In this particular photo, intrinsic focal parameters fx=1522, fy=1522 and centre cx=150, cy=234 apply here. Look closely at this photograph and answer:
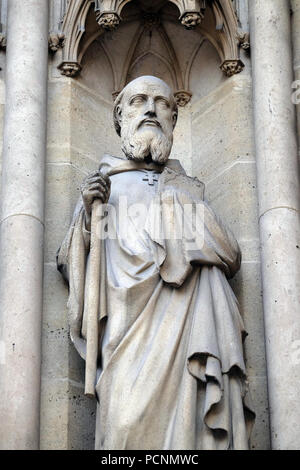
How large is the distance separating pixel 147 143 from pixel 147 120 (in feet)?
0.44

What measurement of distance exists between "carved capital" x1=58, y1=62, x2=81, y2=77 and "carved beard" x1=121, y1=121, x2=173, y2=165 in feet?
2.26

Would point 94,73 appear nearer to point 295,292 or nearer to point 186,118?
point 186,118

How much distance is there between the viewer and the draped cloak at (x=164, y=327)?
293 inches

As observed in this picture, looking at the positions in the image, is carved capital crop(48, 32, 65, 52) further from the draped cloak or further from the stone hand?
the stone hand

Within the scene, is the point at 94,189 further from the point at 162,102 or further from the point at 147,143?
the point at 162,102

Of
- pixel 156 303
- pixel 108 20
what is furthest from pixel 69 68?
pixel 156 303

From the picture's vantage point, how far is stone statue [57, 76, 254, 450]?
7445 mm

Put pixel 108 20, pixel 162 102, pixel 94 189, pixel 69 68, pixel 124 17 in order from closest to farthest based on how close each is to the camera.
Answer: pixel 94 189 → pixel 162 102 → pixel 108 20 → pixel 69 68 → pixel 124 17

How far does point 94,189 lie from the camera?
7879mm

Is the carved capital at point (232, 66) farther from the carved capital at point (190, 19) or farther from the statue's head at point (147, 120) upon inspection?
the statue's head at point (147, 120)

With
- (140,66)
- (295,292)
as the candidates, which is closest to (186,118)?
(140,66)

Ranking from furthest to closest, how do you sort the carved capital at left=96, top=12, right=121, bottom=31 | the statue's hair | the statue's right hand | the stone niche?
1. the carved capital at left=96, top=12, right=121, bottom=31
2. the statue's hair
3. the stone niche
4. the statue's right hand

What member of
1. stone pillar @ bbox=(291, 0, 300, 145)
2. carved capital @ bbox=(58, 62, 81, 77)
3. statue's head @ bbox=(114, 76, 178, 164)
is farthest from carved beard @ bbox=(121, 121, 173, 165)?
stone pillar @ bbox=(291, 0, 300, 145)
